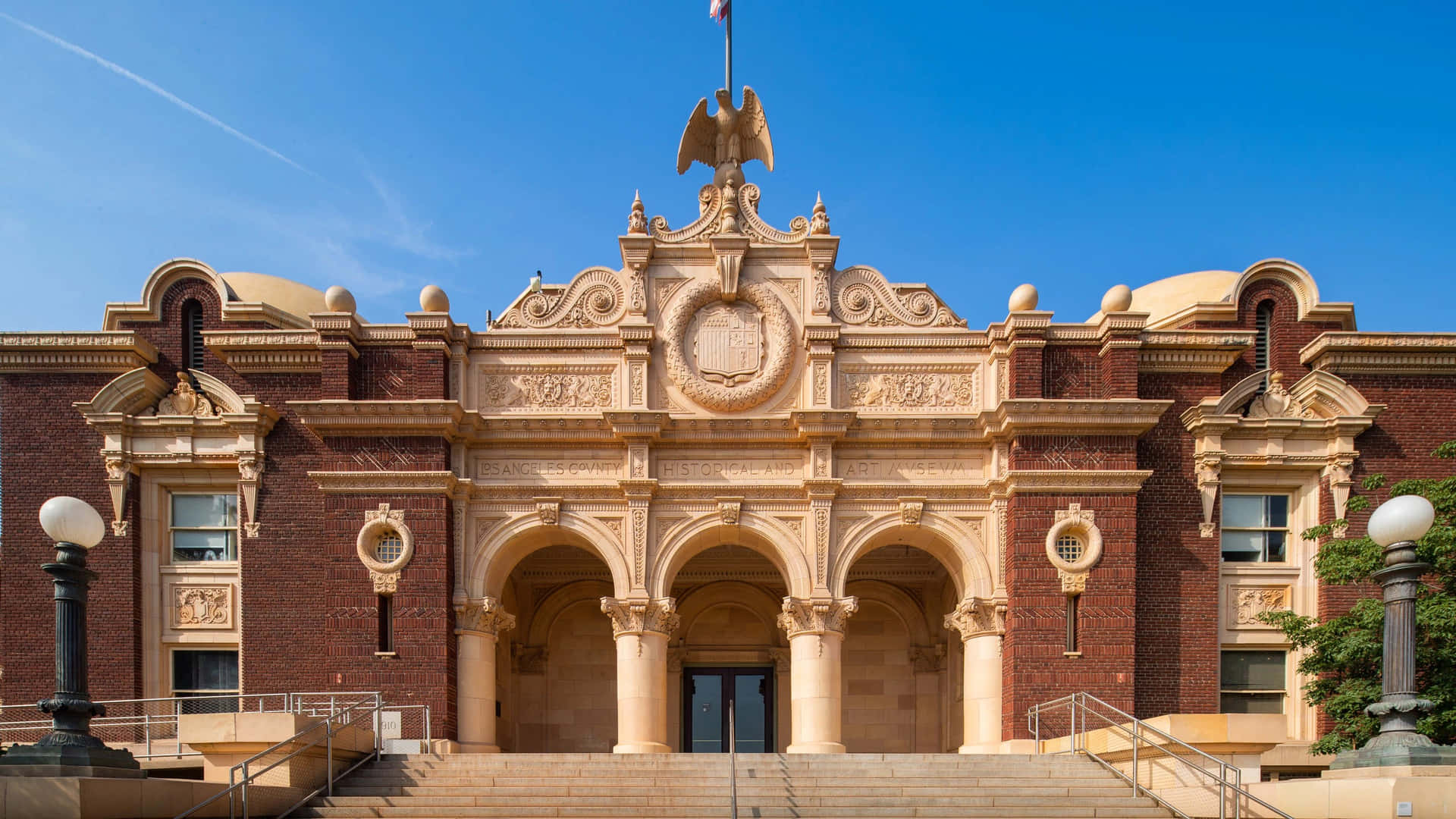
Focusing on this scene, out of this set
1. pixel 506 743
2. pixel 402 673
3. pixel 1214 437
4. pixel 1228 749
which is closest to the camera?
pixel 1228 749

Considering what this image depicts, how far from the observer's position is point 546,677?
23203 mm

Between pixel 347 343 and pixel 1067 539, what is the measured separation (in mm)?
12980

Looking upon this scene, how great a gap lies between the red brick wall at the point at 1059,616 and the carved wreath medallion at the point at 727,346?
15.9 feet

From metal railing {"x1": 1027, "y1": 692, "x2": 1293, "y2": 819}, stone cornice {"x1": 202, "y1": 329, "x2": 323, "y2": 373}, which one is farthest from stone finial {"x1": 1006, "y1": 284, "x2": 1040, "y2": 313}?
stone cornice {"x1": 202, "y1": 329, "x2": 323, "y2": 373}

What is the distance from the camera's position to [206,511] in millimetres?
19812

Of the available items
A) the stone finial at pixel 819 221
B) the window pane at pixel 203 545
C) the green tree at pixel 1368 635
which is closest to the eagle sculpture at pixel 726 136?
the stone finial at pixel 819 221

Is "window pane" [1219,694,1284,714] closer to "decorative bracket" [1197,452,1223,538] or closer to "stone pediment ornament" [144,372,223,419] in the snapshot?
"decorative bracket" [1197,452,1223,538]

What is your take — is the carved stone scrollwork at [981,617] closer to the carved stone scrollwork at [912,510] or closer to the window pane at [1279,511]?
the carved stone scrollwork at [912,510]

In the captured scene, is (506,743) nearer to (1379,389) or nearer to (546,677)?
(546,677)

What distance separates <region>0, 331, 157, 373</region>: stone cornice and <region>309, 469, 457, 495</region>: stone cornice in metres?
4.33

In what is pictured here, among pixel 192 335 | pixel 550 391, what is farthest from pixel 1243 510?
pixel 192 335

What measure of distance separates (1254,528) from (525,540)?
1326 centimetres

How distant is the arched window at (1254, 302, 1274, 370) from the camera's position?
66.0 ft

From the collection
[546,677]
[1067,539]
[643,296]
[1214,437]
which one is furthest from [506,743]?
[1214,437]
